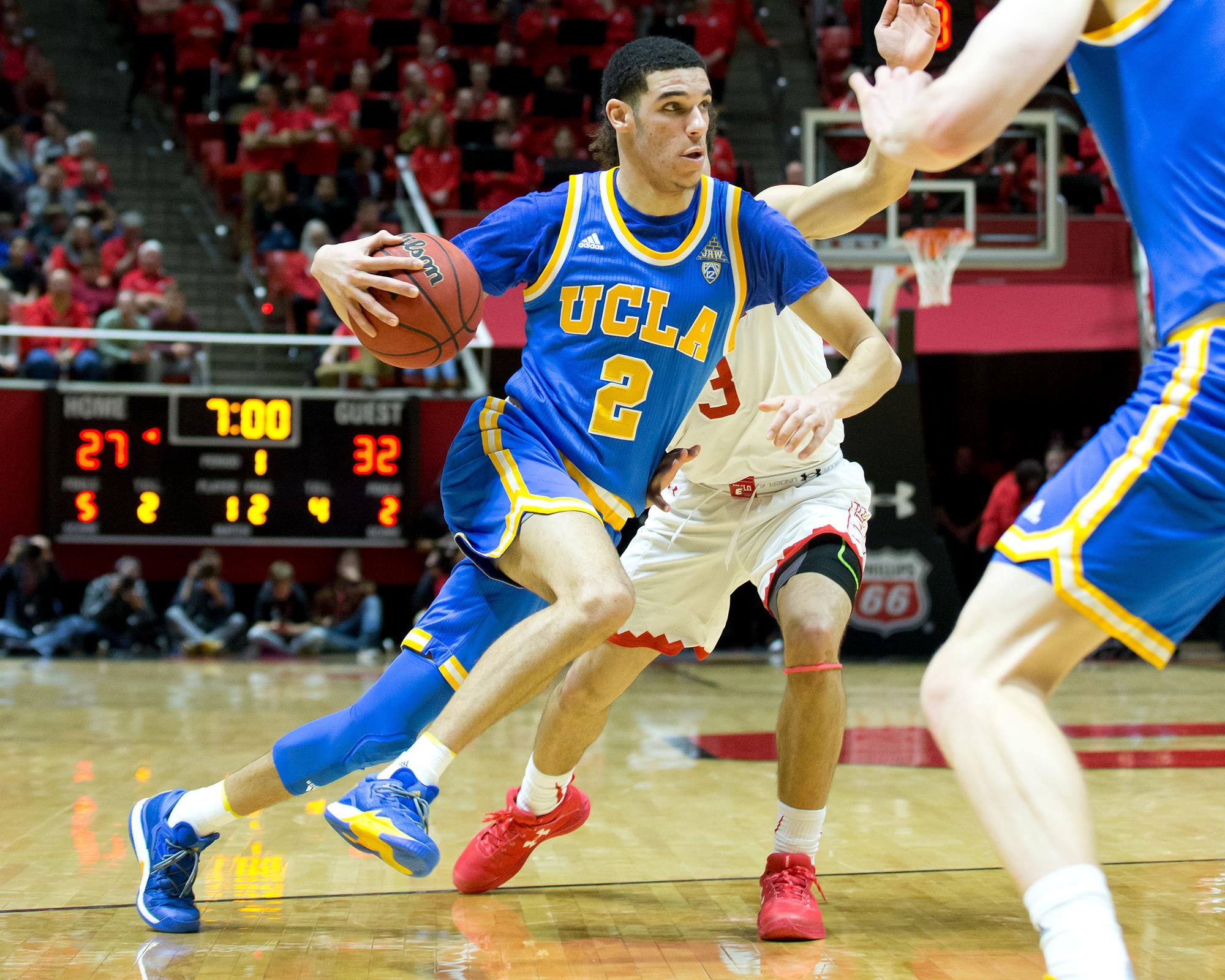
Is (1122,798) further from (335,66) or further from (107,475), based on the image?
(335,66)

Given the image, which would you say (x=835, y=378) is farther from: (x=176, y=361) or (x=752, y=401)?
(x=176, y=361)

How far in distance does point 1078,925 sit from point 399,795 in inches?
57.9

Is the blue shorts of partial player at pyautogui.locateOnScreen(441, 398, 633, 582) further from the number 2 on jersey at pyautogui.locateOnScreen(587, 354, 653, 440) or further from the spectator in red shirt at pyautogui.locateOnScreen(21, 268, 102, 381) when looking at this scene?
the spectator in red shirt at pyautogui.locateOnScreen(21, 268, 102, 381)

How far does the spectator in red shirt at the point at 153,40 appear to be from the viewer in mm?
16672

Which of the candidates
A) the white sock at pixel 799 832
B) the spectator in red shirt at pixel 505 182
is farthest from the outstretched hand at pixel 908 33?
the spectator in red shirt at pixel 505 182

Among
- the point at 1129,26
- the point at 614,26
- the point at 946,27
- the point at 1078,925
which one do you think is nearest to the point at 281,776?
the point at 1078,925

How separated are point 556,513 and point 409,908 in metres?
1.22

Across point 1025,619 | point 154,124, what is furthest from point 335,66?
point 1025,619

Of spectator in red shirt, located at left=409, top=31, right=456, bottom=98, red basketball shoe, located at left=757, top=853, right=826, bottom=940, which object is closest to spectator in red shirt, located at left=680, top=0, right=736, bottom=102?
spectator in red shirt, located at left=409, top=31, right=456, bottom=98

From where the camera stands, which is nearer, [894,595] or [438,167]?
[894,595]

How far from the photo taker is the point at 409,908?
3635 mm

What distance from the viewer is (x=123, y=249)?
1402 cm

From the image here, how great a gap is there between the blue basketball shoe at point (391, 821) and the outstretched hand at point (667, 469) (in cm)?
117

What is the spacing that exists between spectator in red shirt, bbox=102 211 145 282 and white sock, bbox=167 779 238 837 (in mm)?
11329
